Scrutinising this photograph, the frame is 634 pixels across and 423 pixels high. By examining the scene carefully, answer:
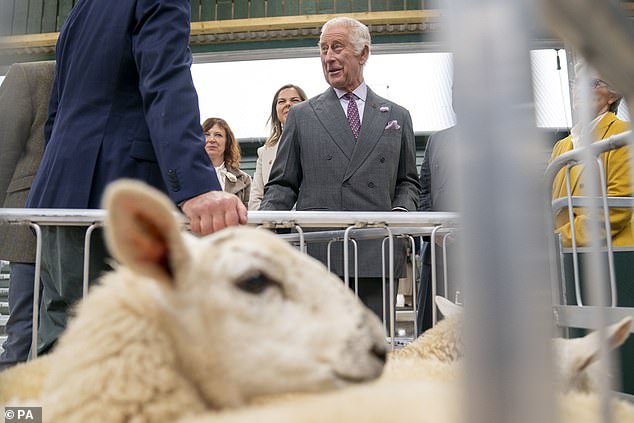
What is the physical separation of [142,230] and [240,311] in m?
0.12

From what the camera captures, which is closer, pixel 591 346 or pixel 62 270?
pixel 591 346

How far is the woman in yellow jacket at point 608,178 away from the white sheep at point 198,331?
1.58m

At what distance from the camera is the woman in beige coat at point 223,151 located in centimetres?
215

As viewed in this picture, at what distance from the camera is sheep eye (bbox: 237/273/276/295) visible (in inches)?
22.1

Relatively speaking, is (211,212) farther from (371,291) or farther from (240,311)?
(371,291)

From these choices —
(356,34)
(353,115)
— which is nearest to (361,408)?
(353,115)

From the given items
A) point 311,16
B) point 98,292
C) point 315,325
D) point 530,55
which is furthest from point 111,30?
point 311,16

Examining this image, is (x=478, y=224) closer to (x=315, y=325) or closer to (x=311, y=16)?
(x=315, y=325)

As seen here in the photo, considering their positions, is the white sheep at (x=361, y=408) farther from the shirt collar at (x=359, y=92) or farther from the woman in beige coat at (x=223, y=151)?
the woman in beige coat at (x=223, y=151)

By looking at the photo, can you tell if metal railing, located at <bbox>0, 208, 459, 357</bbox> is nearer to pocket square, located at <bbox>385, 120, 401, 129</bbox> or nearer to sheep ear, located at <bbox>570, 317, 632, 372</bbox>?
sheep ear, located at <bbox>570, 317, 632, 372</bbox>

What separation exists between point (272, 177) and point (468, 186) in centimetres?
163

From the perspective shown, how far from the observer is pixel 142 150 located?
0.88 meters

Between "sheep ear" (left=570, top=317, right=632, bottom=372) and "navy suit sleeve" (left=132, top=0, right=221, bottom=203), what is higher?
"navy suit sleeve" (left=132, top=0, right=221, bottom=203)

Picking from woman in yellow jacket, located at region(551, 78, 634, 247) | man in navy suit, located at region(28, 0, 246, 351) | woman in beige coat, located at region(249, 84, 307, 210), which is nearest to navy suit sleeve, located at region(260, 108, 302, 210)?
woman in beige coat, located at region(249, 84, 307, 210)
